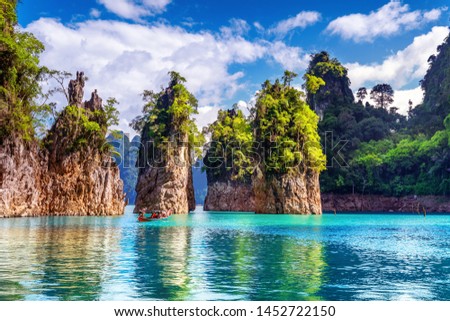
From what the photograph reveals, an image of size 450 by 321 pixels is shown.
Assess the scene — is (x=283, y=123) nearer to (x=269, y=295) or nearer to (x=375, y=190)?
(x=375, y=190)

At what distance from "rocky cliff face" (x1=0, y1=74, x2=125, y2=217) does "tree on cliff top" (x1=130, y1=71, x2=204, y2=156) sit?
9.11 m

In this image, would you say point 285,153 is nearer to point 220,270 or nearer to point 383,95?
point 220,270

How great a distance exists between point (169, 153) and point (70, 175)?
1623 centimetres

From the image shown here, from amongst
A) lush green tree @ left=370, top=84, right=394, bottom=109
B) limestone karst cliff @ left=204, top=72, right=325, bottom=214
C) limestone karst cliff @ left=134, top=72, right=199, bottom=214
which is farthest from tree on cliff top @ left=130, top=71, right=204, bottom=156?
lush green tree @ left=370, top=84, right=394, bottom=109

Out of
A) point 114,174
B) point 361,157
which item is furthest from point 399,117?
point 114,174

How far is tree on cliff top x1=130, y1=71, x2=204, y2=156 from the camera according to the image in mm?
76938

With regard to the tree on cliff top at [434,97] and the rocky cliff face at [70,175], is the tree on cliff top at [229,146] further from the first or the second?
the tree on cliff top at [434,97]

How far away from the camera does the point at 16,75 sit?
55.5 m

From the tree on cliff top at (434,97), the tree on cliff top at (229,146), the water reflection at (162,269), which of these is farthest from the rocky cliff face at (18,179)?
the tree on cliff top at (434,97)

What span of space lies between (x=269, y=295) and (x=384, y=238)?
2023 centimetres

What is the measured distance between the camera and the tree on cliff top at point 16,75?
173 ft

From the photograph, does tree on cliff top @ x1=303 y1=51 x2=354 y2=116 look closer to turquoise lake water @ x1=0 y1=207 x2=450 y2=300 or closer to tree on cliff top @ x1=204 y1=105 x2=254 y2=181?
tree on cliff top @ x1=204 y1=105 x2=254 y2=181

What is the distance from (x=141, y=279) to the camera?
15625mm

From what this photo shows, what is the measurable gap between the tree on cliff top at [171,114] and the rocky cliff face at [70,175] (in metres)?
9.11
